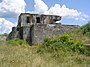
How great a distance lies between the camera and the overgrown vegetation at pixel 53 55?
9.40 meters

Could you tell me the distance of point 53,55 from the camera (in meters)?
12.4

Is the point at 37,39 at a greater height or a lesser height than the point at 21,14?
lesser

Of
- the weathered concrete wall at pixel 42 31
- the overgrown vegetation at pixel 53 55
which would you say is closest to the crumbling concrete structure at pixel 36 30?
the weathered concrete wall at pixel 42 31

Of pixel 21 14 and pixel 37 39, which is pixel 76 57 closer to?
pixel 37 39

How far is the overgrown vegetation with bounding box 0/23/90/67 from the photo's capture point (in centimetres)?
940

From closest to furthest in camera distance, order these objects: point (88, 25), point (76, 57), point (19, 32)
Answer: point (76, 57)
point (88, 25)
point (19, 32)

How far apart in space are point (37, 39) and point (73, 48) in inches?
656

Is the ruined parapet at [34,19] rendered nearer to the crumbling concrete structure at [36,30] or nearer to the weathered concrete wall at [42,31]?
the crumbling concrete structure at [36,30]

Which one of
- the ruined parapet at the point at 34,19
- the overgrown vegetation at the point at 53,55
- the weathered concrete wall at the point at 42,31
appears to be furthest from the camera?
the ruined parapet at the point at 34,19

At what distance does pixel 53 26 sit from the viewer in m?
31.9

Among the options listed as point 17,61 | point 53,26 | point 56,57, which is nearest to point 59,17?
point 53,26

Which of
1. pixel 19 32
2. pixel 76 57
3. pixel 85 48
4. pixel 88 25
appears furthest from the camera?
pixel 19 32

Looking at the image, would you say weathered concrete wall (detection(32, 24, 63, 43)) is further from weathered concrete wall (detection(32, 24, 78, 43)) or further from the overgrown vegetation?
the overgrown vegetation

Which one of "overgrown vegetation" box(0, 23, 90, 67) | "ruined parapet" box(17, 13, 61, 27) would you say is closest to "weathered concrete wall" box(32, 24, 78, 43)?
"ruined parapet" box(17, 13, 61, 27)
